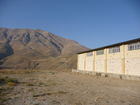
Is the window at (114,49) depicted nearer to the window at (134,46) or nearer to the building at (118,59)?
the building at (118,59)

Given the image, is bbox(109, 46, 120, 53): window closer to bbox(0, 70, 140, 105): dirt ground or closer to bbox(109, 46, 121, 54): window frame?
bbox(109, 46, 121, 54): window frame

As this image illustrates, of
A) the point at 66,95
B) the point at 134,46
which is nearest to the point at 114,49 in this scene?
the point at 134,46

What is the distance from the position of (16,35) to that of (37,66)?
127 metres

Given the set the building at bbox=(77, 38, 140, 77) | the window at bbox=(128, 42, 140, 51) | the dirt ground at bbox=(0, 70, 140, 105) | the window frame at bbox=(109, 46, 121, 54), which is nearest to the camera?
the dirt ground at bbox=(0, 70, 140, 105)

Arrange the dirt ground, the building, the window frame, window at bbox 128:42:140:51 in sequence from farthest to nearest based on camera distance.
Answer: the window frame
the building
window at bbox 128:42:140:51
the dirt ground

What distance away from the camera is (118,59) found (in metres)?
24.3

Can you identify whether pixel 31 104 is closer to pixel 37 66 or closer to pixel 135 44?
pixel 135 44

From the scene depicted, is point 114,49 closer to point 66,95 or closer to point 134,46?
point 134,46

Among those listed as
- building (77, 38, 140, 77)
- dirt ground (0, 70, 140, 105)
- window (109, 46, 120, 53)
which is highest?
window (109, 46, 120, 53)

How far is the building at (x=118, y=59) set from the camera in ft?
67.4

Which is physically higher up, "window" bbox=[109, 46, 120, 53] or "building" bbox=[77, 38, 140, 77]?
"window" bbox=[109, 46, 120, 53]

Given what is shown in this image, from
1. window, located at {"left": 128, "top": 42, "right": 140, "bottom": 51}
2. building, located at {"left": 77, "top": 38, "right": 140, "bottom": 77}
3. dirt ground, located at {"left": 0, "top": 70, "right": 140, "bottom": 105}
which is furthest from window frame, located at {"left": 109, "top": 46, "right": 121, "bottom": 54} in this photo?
dirt ground, located at {"left": 0, "top": 70, "right": 140, "bottom": 105}

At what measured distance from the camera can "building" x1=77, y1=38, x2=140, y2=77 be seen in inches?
808

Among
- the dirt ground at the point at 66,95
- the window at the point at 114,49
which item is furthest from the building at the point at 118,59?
the dirt ground at the point at 66,95
